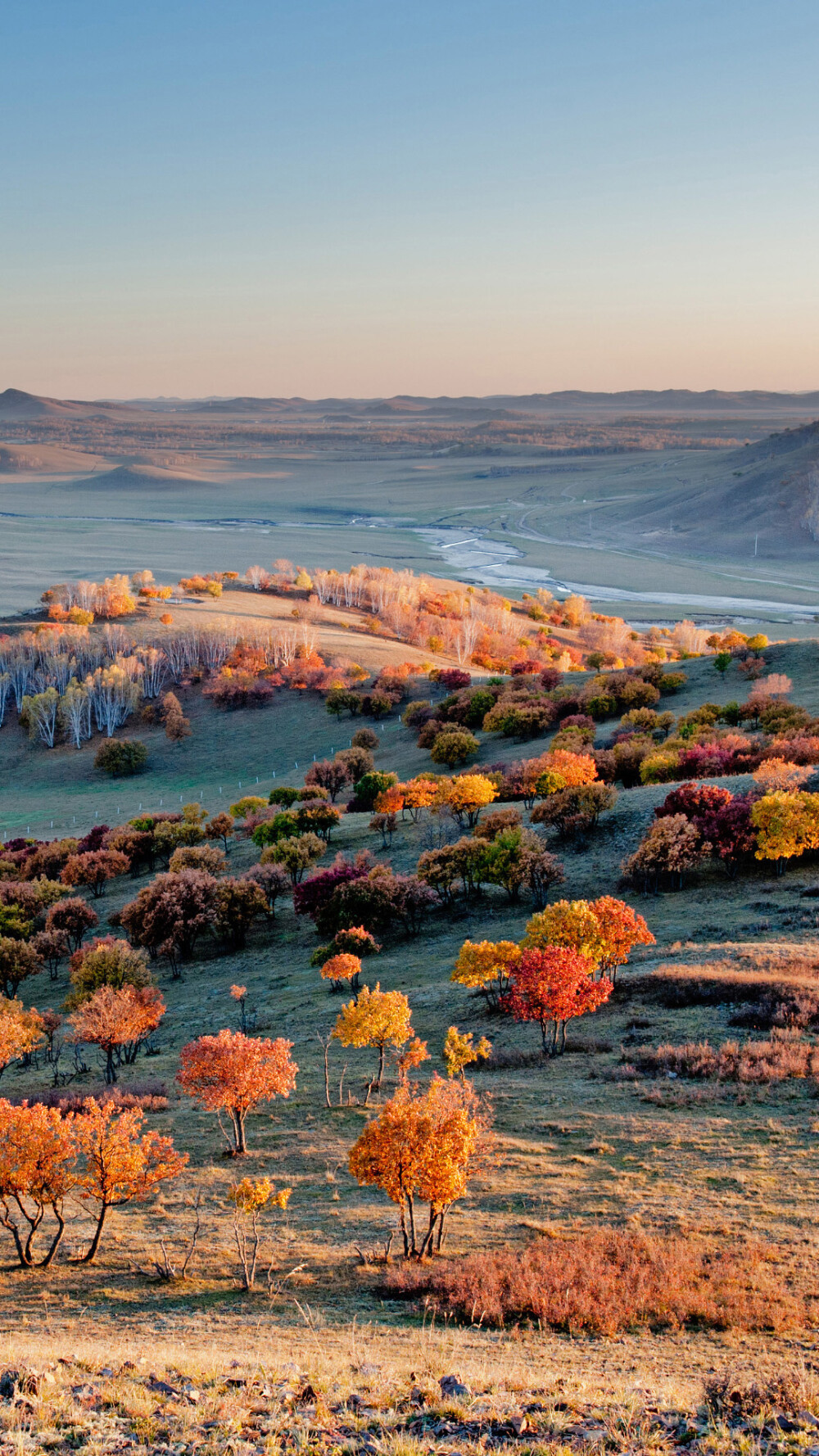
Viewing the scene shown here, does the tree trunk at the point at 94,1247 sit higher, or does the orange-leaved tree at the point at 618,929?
the orange-leaved tree at the point at 618,929

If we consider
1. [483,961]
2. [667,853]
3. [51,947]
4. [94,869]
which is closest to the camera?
[483,961]

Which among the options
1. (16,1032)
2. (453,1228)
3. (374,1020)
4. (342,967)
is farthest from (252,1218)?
(342,967)

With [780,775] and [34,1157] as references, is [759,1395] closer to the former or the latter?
[34,1157]

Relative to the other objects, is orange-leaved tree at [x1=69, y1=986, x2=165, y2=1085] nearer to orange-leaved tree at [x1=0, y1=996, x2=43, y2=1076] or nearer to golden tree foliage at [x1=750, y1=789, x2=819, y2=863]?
orange-leaved tree at [x1=0, y1=996, x2=43, y2=1076]

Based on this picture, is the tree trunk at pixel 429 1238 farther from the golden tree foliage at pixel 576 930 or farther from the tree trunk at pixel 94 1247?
the golden tree foliage at pixel 576 930

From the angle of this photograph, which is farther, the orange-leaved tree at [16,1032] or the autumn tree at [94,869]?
the autumn tree at [94,869]

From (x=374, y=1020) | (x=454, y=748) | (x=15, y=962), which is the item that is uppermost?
(x=374, y=1020)

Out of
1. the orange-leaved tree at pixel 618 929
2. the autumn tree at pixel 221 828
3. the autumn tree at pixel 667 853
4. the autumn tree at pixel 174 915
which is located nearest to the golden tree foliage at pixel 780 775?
the autumn tree at pixel 667 853
